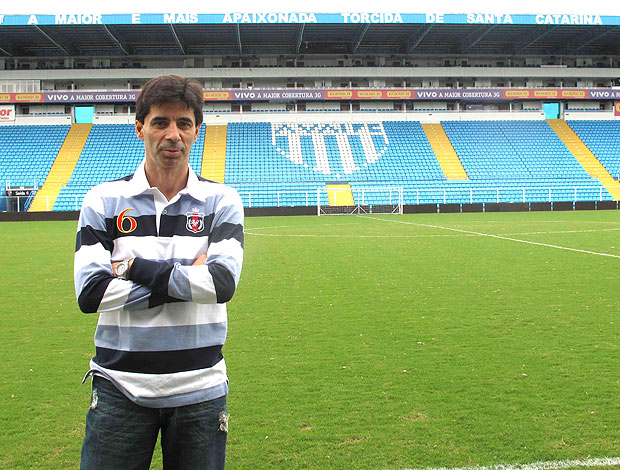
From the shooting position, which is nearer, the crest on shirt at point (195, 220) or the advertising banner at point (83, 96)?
the crest on shirt at point (195, 220)

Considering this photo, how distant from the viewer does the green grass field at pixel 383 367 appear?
349 cm

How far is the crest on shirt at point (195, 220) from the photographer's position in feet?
6.86

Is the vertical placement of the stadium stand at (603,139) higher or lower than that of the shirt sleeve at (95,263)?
higher

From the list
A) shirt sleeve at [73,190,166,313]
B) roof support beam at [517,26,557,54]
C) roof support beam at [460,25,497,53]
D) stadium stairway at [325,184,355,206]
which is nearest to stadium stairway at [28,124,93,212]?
stadium stairway at [325,184,355,206]

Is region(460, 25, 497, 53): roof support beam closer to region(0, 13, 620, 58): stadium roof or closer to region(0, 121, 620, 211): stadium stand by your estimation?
region(0, 13, 620, 58): stadium roof

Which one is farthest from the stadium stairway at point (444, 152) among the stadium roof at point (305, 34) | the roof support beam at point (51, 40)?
the roof support beam at point (51, 40)

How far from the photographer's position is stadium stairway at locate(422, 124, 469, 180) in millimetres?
38500

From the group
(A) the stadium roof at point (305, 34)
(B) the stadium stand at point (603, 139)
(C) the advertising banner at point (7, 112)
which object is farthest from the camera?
(C) the advertising banner at point (7, 112)

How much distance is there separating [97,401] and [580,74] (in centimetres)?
4980

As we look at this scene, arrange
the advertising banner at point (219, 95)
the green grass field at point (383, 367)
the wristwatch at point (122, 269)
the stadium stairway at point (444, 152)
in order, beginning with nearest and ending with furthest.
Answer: the wristwatch at point (122, 269), the green grass field at point (383, 367), the stadium stairway at point (444, 152), the advertising banner at point (219, 95)

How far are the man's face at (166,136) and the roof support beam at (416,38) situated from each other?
39928mm

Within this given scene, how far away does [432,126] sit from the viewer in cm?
4422

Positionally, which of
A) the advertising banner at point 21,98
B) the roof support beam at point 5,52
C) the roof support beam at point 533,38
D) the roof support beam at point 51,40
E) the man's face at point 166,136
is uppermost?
the roof support beam at point 533,38

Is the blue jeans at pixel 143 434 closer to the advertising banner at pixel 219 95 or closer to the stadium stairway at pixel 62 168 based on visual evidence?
the stadium stairway at pixel 62 168
